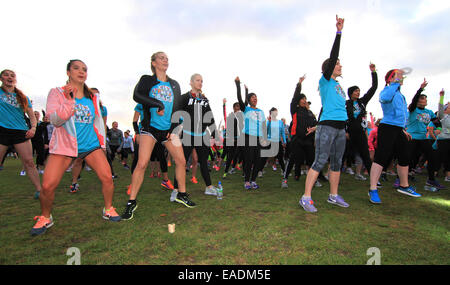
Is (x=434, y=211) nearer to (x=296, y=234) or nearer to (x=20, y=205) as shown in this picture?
(x=296, y=234)

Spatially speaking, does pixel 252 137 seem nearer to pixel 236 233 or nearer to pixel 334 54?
pixel 334 54

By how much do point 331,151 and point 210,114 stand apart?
256 centimetres

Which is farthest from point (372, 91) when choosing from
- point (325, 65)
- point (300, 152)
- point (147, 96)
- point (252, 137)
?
point (147, 96)

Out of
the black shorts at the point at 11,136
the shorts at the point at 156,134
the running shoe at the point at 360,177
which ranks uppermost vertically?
the shorts at the point at 156,134

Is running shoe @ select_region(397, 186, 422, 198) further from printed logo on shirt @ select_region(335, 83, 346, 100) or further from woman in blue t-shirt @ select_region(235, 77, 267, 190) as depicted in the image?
woman in blue t-shirt @ select_region(235, 77, 267, 190)

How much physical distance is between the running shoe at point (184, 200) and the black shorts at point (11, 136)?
328 centimetres

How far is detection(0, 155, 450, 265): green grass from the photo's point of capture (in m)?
2.28

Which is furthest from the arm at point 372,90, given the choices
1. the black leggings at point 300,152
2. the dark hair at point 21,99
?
the dark hair at point 21,99

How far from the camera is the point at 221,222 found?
10.8 feet

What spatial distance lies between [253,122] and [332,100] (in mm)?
2375

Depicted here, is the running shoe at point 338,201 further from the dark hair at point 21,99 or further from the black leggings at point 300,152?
the dark hair at point 21,99

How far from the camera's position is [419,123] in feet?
19.7

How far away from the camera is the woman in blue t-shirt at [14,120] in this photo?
4.40 meters
